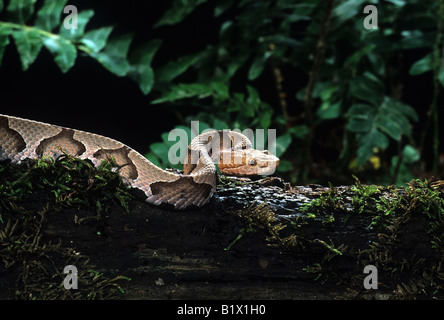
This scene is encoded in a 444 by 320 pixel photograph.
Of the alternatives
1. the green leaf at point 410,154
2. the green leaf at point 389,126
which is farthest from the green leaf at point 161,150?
the green leaf at point 410,154

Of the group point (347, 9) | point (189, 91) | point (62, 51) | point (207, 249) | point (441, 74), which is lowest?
point (207, 249)

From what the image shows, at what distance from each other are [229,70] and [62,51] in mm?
2363

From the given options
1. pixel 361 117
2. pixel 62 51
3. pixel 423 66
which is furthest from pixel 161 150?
pixel 423 66

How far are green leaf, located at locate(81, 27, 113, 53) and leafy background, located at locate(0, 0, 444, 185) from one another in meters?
0.01

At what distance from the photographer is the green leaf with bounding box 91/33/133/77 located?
4.73 m

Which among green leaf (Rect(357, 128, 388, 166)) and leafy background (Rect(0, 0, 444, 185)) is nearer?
leafy background (Rect(0, 0, 444, 185))

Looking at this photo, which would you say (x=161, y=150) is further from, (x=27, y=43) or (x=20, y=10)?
(x=20, y=10)

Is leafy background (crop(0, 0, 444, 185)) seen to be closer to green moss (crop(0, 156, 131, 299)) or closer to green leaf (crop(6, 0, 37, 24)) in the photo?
green leaf (crop(6, 0, 37, 24))

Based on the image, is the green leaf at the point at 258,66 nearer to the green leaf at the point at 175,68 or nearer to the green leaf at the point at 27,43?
the green leaf at the point at 175,68

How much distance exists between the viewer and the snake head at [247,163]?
3.87 meters

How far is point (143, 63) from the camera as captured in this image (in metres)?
5.16

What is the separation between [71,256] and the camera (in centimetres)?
253

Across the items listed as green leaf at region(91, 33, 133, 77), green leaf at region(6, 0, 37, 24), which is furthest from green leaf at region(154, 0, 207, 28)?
green leaf at region(6, 0, 37, 24)

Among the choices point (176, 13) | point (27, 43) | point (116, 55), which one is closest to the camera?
point (27, 43)
